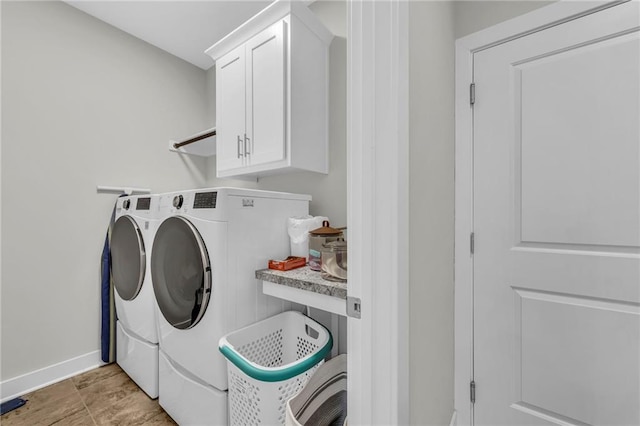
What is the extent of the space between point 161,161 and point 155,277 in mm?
1346

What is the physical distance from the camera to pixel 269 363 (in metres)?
1.38

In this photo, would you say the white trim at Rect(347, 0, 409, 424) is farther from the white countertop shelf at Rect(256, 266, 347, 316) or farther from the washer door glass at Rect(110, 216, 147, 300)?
the washer door glass at Rect(110, 216, 147, 300)

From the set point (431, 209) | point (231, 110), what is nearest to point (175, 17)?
point (231, 110)

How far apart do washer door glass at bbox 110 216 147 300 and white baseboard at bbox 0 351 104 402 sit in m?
0.60

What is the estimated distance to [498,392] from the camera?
4.32 feet

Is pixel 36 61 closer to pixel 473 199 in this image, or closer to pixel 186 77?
pixel 186 77

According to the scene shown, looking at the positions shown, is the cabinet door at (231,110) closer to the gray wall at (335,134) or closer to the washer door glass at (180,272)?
the gray wall at (335,134)

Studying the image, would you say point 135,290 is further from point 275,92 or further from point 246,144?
point 275,92

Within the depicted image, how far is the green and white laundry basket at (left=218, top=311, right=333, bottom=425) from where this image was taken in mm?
1029

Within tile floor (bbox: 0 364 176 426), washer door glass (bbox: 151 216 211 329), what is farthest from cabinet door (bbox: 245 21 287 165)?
tile floor (bbox: 0 364 176 426)

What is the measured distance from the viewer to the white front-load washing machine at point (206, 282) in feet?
3.96

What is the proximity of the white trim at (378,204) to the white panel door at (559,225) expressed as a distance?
883mm

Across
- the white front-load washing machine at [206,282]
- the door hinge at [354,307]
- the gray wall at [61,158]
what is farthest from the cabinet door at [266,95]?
the gray wall at [61,158]

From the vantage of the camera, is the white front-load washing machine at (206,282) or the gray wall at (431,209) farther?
the white front-load washing machine at (206,282)
